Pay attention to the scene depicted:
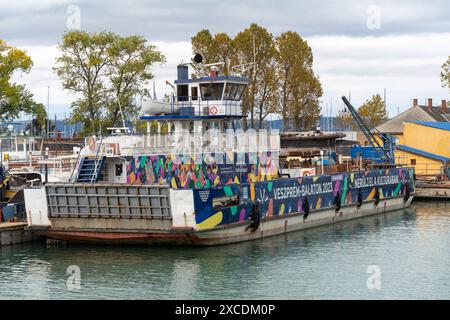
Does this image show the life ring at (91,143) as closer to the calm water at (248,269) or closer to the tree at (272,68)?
the calm water at (248,269)

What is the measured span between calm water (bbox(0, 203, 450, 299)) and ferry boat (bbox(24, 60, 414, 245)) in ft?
2.84

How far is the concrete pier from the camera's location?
3884cm

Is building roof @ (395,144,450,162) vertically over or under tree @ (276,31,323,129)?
under

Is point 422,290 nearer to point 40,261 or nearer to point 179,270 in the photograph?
point 179,270

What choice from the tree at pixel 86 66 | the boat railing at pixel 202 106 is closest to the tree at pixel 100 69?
the tree at pixel 86 66

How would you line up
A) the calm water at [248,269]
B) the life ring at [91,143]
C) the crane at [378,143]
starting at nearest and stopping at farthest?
the calm water at [248,269] → the life ring at [91,143] → the crane at [378,143]

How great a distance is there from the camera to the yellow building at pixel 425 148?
231 feet

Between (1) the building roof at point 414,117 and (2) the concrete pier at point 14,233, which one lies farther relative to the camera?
(1) the building roof at point 414,117

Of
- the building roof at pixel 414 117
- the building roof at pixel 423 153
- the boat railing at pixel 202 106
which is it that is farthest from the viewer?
the building roof at pixel 414 117

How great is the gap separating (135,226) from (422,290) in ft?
40.9

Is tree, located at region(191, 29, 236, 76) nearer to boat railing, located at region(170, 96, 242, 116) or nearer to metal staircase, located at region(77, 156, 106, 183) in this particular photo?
boat railing, located at region(170, 96, 242, 116)

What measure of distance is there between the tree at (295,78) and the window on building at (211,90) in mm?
35720

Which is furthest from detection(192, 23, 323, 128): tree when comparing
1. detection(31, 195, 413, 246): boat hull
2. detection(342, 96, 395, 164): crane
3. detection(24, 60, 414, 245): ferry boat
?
detection(31, 195, 413, 246): boat hull

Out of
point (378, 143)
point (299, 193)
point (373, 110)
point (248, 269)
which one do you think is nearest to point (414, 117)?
point (373, 110)
